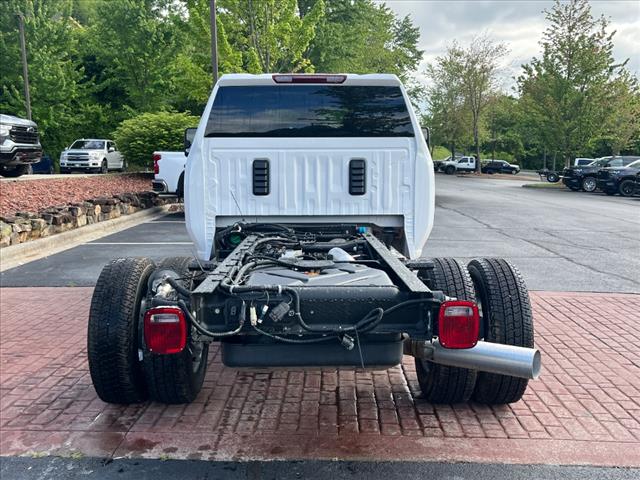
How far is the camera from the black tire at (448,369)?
353cm

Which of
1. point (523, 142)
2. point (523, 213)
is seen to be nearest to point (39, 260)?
point (523, 213)

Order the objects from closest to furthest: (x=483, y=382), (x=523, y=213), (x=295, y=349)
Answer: (x=295, y=349) → (x=483, y=382) → (x=523, y=213)

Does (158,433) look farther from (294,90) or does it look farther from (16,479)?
(294,90)

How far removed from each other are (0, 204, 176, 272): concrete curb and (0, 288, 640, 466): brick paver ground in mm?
4097

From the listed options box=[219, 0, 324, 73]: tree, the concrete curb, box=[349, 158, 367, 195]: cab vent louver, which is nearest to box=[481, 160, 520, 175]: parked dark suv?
box=[219, 0, 324, 73]: tree

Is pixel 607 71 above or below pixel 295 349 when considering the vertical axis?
above

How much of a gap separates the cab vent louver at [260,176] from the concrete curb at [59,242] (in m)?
5.12

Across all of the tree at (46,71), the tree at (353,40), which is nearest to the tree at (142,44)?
the tree at (46,71)

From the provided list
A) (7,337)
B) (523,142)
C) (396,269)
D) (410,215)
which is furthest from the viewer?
(523,142)

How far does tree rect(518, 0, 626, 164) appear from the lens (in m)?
33.0

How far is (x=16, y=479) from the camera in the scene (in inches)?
122

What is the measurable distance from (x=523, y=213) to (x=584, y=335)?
12.0m

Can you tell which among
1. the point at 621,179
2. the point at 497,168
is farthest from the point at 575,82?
the point at 497,168

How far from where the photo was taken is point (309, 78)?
199 inches
